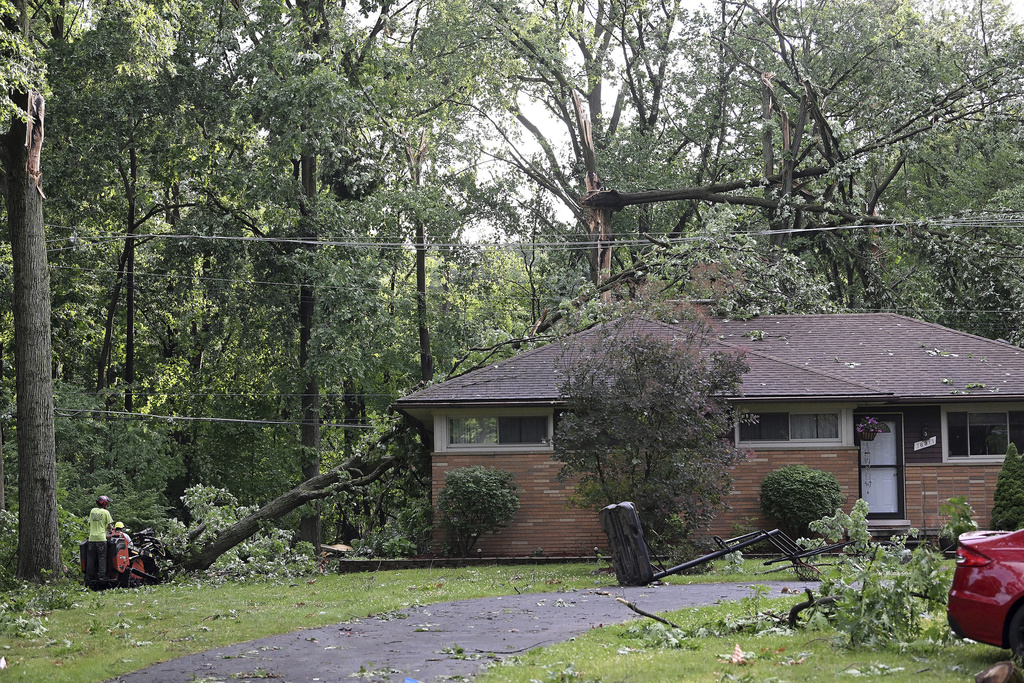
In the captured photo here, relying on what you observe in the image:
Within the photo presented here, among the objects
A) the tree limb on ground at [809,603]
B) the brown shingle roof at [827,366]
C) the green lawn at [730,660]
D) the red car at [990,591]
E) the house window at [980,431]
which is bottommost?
the green lawn at [730,660]

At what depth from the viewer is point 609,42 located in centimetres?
3641

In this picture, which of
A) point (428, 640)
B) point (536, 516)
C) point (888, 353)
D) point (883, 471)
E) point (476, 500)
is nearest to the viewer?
point (428, 640)

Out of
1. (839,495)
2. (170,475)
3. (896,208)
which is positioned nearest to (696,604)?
(839,495)

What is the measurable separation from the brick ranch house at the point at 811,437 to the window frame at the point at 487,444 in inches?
0.8

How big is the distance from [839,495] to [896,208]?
780 inches

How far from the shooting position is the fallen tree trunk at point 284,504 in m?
20.1

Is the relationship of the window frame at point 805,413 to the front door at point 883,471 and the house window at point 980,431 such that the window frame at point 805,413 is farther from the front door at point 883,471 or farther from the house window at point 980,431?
the house window at point 980,431

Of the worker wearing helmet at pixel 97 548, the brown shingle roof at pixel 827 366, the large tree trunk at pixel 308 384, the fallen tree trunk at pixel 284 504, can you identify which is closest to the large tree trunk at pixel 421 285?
the large tree trunk at pixel 308 384

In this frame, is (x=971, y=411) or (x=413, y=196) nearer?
(x=971, y=411)

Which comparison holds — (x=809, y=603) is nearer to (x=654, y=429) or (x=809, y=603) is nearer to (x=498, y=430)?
(x=654, y=429)

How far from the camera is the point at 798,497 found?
60.4 feet

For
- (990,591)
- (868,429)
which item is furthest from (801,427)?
(990,591)

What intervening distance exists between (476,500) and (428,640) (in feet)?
28.9

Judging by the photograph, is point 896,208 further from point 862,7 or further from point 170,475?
point 170,475
